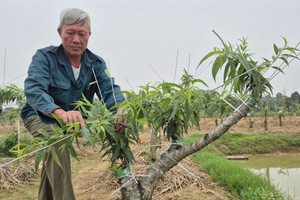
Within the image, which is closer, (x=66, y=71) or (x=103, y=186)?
(x=66, y=71)

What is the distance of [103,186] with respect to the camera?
13.6 feet

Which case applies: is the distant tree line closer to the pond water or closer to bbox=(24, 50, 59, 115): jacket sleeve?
the pond water

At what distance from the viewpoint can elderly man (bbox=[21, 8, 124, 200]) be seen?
2.12 metres

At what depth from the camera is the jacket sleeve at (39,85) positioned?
1939mm

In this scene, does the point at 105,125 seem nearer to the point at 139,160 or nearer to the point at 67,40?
the point at 67,40

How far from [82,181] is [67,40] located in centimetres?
325

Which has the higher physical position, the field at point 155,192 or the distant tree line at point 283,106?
the distant tree line at point 283,106

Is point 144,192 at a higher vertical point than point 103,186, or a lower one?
higher

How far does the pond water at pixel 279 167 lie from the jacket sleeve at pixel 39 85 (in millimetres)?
7149

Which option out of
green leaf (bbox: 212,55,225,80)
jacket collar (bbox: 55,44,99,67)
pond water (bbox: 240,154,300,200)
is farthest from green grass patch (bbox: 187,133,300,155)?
green leaf (bbox: 212,55,225,80)

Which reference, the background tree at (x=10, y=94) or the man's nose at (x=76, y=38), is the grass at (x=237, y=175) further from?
the background tree at (x=10, y=94)

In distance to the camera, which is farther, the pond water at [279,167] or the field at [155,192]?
the pond water at [279,167]

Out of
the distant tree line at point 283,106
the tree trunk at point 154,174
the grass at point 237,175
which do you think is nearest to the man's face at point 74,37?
the tree trunk at point 154,174

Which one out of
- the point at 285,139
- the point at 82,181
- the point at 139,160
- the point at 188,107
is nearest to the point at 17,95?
the point at 82,181
